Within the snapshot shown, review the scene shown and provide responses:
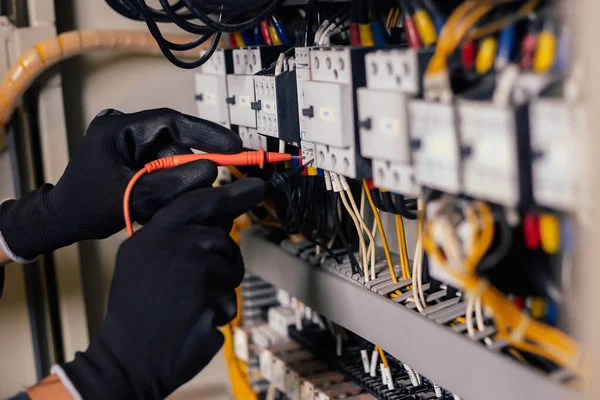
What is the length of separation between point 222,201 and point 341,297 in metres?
0.30

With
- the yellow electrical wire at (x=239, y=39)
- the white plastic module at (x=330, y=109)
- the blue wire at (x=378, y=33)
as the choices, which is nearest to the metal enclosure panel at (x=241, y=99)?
the yellow electrical wire at (x=239, y=39)

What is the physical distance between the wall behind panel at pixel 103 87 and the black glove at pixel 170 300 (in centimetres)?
64

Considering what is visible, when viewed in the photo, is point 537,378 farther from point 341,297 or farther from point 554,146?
point 341,297

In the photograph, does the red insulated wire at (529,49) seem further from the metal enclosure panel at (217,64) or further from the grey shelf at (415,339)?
the metal enclosure panel at (217,64)

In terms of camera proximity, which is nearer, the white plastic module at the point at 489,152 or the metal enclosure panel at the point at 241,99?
the white plastic module at the point at 489,152

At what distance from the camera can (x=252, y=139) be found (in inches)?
48.4

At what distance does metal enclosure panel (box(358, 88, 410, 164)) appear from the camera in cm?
74

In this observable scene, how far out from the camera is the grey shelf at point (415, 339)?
705 millimetres

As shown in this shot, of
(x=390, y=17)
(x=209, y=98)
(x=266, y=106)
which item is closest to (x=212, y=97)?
(x=209, y=98)

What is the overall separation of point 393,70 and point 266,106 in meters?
0.38

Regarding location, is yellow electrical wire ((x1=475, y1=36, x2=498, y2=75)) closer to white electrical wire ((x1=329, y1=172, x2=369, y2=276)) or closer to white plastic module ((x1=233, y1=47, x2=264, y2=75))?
white electrical wire ((x1=329, y1=172, x2=369, y2=276))

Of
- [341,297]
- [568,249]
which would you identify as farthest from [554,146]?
[341,297]

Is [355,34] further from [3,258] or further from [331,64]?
[3,258]

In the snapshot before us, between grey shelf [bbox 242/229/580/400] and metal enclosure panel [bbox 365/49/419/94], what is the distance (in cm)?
30
